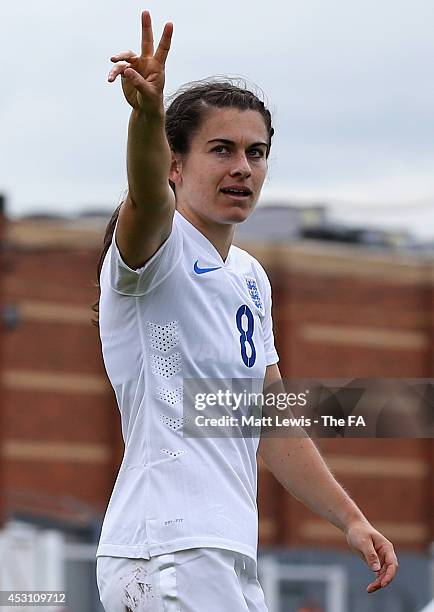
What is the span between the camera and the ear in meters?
3.83

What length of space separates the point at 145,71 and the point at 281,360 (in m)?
29.3

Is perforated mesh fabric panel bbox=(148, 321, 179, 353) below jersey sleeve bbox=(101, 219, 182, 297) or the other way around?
below

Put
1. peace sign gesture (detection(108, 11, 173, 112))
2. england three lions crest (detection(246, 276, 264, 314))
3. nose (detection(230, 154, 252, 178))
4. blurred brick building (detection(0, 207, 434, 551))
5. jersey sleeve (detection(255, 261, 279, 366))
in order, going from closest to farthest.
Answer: peace sign gesture (detection(108, 11, 173, 112)) → nose (detection(230, 154, 252, 178)) → england three lions crest (detection(246, 276, 264, 314)) → jersey sleeve (detection(255, 261, 279, 366)) → blurred brick building (detection(0, 207, 434, 551))

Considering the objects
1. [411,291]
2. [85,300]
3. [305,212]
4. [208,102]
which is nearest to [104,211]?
[85,300]

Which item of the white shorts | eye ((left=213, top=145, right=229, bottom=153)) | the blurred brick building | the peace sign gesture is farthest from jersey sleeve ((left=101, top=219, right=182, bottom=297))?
the blurred brick building

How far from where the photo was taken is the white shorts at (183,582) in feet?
11.5

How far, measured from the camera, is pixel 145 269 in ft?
11.6

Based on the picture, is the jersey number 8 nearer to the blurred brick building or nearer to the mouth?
the mouth

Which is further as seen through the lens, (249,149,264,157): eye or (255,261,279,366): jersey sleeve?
(255,261,279,366): jersey sleeve

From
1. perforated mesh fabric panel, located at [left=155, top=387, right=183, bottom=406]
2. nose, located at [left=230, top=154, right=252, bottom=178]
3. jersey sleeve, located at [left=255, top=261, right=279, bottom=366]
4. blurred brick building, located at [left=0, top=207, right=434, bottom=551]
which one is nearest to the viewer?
perforated mesh fabric panel, located at [left=155, top=387, right=183, bottom=406]

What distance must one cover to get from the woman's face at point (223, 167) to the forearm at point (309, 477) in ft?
2.16

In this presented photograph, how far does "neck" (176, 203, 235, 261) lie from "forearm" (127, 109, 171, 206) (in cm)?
34

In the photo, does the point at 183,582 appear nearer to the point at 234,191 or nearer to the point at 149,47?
the point at 234,191

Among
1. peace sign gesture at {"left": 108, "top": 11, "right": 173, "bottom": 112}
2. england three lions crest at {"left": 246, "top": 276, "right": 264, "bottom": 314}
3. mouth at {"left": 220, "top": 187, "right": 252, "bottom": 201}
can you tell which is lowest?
england three lions crest at {"left": 246, "top": 276, "right": 264, "bottom": 314}
